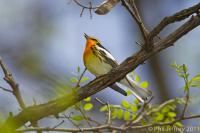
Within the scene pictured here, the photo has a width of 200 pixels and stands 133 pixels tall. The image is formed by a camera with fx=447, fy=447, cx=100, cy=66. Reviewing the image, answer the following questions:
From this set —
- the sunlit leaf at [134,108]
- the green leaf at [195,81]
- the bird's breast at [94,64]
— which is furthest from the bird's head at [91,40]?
the green leaf at [195,81]

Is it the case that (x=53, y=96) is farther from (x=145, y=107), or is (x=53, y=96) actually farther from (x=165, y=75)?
(x=165, y=75)

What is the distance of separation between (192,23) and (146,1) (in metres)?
3.63

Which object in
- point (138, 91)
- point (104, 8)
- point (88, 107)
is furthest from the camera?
point (138, 91)

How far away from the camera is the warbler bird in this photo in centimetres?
255

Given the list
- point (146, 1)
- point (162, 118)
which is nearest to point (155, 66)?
point (146, 1)

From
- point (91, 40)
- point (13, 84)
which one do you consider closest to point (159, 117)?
point (13, 84)

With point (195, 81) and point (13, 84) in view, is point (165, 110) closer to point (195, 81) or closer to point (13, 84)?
point (195, 81)

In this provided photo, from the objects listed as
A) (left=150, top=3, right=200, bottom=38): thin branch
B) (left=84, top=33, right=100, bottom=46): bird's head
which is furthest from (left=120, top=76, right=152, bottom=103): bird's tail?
(left=84, top=33, right=100, bottom=46): bird's head

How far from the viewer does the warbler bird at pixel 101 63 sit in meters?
2.55

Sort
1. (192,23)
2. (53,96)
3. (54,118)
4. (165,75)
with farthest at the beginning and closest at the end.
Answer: (165,75), (54,118), (192,23), (53,96)

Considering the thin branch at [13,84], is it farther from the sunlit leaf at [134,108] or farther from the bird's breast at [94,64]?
the bird's breast at [94,64]

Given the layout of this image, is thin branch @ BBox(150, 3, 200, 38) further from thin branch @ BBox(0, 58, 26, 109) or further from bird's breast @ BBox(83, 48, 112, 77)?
bird's breast @ BBox(83, 48, 112, 77)

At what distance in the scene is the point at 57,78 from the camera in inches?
51.9

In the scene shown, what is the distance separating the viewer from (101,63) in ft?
9.72
